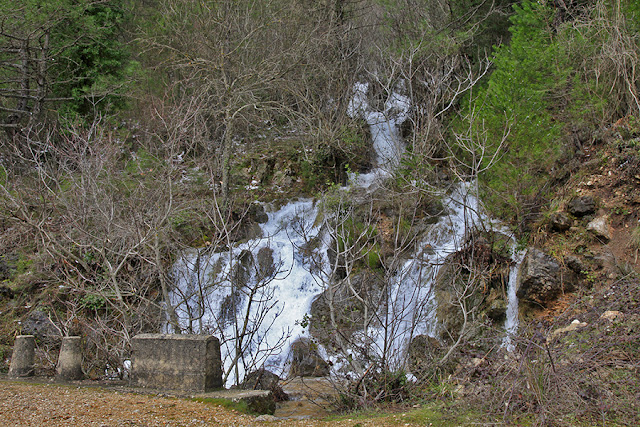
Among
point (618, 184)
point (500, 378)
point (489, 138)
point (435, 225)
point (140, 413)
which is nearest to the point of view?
point (500, 378)

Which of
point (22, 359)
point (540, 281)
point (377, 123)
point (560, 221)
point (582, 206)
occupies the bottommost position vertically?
point (22, 359)

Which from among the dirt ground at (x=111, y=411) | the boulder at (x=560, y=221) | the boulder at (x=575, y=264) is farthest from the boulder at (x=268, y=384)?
the boulder at (x=560, y=221)

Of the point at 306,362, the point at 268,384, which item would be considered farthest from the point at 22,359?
the point at 306,362

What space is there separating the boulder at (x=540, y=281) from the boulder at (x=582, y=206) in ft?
3.94

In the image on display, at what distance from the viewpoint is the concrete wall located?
5879 mm

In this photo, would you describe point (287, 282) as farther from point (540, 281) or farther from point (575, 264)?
point (575, 264)

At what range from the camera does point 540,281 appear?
8711 mm

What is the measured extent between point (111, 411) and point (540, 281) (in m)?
7.26

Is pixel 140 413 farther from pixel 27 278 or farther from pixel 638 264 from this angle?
pixel 27 278

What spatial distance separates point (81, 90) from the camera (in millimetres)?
15055

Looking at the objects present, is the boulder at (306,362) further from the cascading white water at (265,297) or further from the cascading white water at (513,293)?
the cascading white water at (513,293)

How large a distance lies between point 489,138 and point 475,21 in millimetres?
6856

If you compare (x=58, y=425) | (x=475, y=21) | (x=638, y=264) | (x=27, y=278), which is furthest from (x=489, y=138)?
(x=27, y=278)

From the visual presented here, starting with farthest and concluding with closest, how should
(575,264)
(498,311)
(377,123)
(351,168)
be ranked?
1. (377,123)
2. (351,168)
3. (498,311)
4. (575,264)
